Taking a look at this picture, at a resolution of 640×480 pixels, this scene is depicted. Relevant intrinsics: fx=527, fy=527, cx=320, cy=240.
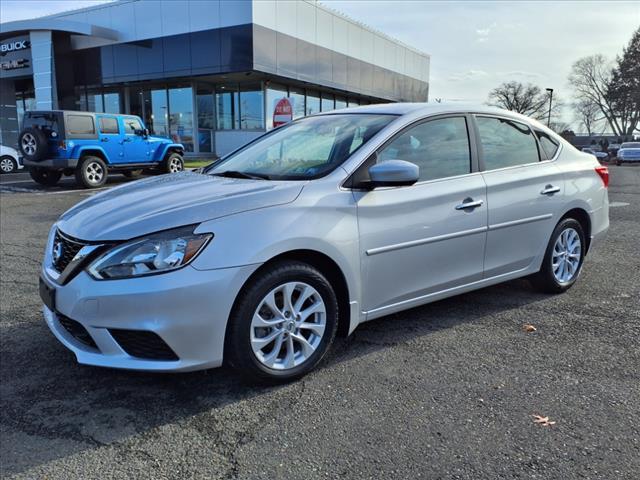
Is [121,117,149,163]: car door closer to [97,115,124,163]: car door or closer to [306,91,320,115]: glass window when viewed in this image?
[97,115,124,163]: car door

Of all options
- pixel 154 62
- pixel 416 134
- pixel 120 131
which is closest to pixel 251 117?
pixel 154 62

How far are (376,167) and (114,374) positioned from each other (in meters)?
2.04

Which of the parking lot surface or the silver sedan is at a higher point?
the silver sedan

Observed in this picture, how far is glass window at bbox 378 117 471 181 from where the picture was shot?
362 centimetres

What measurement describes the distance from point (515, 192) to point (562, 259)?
1007mm

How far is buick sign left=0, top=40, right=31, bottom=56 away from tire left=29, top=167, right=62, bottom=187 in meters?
17.3

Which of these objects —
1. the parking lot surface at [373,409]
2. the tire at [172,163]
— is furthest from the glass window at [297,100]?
the parking lot surface at [373,409]

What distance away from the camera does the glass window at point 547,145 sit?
4.58 metres

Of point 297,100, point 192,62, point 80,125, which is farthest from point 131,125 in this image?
point 297,100

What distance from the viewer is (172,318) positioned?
2.65 metres

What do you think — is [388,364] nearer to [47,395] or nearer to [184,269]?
[184,269]

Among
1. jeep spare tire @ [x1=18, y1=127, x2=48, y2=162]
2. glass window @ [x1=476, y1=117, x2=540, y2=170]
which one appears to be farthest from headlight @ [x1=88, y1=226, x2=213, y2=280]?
jeep spare tire @ [x1=18, y1=127, x2=48, y2=162]

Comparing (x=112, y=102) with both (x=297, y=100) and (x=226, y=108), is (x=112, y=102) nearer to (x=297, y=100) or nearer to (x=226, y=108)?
(x=226, y=108)

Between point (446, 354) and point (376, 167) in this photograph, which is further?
point (446, 354)
